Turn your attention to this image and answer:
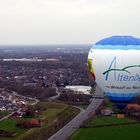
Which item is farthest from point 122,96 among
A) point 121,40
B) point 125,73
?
point 121,40

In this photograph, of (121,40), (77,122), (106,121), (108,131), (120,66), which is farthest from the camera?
(106,121)

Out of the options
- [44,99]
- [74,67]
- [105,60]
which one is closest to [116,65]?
[105,60]

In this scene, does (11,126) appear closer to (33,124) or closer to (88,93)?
(33,124)

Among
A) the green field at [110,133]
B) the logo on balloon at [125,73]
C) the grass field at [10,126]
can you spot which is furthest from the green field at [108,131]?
the logo on balloon at [125,73]

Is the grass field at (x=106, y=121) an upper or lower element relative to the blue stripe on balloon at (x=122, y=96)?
lower

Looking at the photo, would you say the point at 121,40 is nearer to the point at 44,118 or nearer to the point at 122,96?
the point at 122,96

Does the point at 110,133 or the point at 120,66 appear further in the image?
the point at 110,133

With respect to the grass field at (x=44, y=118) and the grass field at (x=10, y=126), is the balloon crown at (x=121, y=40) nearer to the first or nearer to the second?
the grass field at (x=44, y=118)
